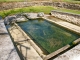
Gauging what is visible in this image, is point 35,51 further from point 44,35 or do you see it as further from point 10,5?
point 10,5

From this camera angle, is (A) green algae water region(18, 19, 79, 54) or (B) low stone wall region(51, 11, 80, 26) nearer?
(A) green algae water region(18, 19, 79, 54)

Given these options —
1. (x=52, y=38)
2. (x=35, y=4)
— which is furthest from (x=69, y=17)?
(x=35, y=4)

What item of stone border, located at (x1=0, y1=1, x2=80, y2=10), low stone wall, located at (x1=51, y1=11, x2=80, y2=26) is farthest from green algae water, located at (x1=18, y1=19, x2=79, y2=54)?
stone border, located at (x1=0, y1=1, x2=80, y2=10)

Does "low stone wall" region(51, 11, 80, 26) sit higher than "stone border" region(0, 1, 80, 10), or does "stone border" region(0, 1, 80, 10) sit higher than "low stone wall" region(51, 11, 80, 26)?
"stone border" region(0, 1, 80, 10)

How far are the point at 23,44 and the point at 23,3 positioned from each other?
1404cm

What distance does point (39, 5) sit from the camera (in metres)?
21.5

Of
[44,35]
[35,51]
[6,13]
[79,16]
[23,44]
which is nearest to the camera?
[35,51]

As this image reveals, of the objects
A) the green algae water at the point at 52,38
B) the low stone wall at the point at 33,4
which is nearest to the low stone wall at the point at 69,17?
the green algae water at the point at 52,38

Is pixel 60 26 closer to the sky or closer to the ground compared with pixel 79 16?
closer to the ground

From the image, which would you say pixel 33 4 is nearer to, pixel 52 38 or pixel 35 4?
pixel 35 4

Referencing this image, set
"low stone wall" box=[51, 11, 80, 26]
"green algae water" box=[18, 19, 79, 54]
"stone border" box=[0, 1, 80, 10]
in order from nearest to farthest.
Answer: "green algae water" box=[18, 19, 79, 54]
"low stone wall" box=[51, 11, 80, 26]
"stone border" box=[0, 1, 80, 10]

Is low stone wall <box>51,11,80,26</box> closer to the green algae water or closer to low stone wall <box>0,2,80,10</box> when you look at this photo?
the green algae water

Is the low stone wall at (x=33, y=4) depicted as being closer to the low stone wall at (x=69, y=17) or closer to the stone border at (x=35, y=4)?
the stone border at (x=35, y=4)

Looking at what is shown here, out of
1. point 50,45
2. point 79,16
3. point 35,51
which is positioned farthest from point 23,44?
point 79,16
